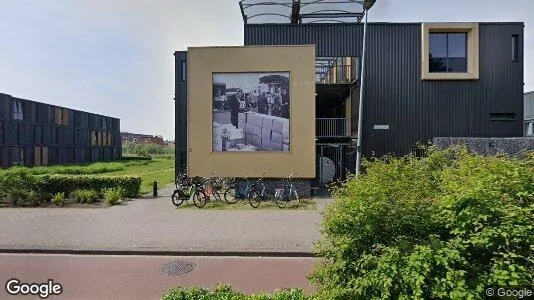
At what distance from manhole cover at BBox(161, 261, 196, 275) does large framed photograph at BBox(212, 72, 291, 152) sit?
8188 mm

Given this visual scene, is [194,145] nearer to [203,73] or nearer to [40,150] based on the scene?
[203,73]

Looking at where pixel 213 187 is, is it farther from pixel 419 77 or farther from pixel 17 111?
pixel 17 111

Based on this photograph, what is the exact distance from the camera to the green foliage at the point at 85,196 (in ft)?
40.2

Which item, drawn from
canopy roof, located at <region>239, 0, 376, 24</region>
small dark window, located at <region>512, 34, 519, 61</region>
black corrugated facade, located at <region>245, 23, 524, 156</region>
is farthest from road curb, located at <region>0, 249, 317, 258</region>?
small dark window, located at <region>512, 34, 519, 61</region>

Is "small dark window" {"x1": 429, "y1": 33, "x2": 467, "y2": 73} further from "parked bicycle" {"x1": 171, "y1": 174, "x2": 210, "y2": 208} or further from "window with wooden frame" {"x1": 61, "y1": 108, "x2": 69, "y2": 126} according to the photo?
"window with wooden frame" {"x1": 61, "y1": 108, "x2": 69, "y2": 126}

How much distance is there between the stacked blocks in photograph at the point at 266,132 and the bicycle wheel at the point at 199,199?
337 cm

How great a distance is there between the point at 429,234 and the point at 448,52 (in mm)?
17513

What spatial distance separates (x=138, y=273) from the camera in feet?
18.8

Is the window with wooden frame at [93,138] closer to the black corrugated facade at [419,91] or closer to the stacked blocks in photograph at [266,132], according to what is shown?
the black corrugated facade at [419,91]

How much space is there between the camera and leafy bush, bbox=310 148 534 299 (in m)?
2.78

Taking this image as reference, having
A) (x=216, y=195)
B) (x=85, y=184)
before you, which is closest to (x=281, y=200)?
(x=216, y=195)

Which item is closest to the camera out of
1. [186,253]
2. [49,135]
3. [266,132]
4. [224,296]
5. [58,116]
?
[224,296]

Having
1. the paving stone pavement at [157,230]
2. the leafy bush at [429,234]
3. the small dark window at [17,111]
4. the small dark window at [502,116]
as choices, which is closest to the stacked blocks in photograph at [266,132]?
the paving stone pavement at [157,230]

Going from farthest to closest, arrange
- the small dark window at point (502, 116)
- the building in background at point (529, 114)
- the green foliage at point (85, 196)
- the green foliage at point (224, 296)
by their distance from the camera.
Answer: the building in background at point (529, 114) → the small dark window at point (502, 116) → the green foliage at point (85, 196) → the green foliage at point (224, 296)
